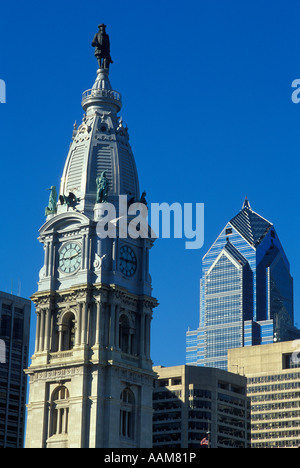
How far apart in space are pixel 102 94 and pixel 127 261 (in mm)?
21618

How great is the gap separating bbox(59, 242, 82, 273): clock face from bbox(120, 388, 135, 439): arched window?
1515cm

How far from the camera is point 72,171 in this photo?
139500mm

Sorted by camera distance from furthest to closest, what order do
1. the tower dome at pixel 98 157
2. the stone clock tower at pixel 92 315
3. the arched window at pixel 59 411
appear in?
1. the tower dome at pixel 98 157
2. the arched window at pixel 59 411
3. the stone clock tower at pixel 92 315

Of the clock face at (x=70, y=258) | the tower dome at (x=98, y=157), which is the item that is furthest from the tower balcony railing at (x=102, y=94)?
the clock face at (x=70, y=258)

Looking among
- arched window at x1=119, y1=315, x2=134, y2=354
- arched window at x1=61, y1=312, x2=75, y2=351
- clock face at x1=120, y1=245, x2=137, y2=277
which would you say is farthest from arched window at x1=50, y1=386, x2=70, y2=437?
clock face at x1=120, y1=245, x2=137, y2=277

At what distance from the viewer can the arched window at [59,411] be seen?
131 meters

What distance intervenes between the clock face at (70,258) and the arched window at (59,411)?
1363 centimetres

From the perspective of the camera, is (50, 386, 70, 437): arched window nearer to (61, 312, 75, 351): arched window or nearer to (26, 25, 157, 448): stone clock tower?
(26, 25, 157, 448): stone clock tower

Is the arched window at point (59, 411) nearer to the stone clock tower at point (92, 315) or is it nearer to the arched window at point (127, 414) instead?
the stone clock tower at point (92, 315)

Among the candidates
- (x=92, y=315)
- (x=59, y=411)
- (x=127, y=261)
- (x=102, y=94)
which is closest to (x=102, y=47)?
(x=102, y=94)

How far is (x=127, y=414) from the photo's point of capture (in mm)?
132000
